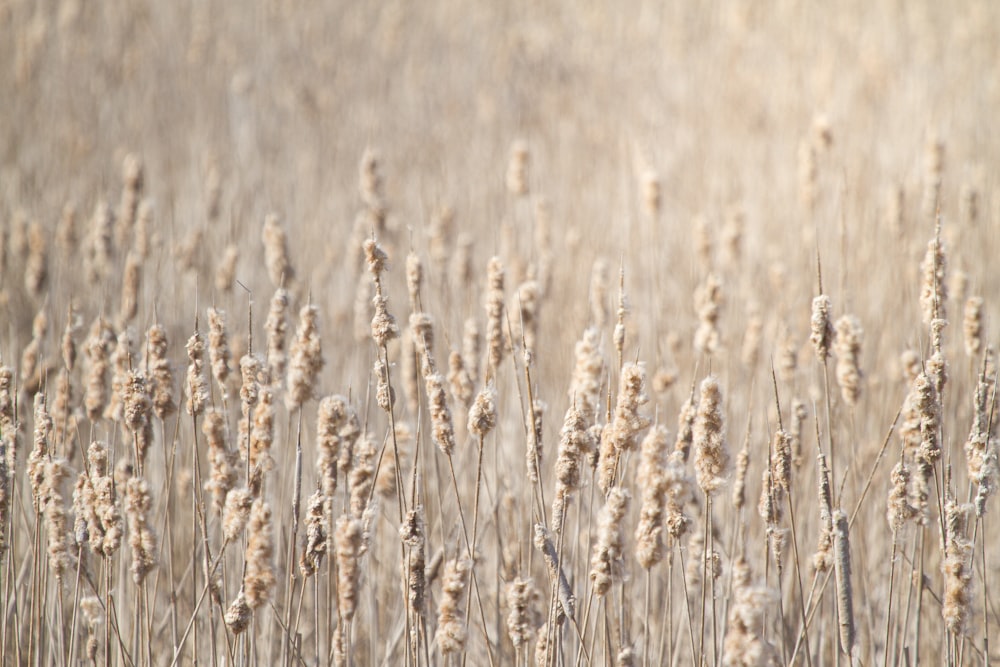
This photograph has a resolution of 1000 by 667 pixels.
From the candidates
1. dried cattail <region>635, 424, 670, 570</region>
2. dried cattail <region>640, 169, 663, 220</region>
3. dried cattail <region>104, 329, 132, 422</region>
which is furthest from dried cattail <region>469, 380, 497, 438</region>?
dried cattail <region>640, 169, 663, 220</region>

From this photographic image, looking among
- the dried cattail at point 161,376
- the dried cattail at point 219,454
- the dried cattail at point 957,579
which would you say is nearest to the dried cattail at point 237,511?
the dried cattail at point 219,454

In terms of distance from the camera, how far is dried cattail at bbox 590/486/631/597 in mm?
1152

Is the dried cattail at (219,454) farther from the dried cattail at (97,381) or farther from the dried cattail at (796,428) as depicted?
the dried cattail at (796,428)

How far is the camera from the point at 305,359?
143 centimetres

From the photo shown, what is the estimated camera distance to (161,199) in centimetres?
473

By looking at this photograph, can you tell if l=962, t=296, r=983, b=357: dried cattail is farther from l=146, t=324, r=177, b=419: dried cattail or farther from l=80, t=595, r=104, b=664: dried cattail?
l=80, t=595, r=104, b=664: dried cattail

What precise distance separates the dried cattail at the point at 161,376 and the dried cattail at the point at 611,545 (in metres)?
0.81

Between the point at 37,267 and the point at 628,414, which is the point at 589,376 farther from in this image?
the point at 37,267

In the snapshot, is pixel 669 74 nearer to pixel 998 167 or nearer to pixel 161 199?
pixel 998 167

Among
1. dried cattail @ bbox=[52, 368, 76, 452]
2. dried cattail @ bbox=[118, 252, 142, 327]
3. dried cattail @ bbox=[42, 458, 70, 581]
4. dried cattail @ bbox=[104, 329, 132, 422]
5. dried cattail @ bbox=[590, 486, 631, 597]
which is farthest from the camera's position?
dried cattail @ bbox=[118, 252, 142, 327]

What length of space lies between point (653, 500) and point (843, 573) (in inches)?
11.4

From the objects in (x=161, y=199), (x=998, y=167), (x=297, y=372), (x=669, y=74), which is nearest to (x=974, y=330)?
(x=297, y=372)

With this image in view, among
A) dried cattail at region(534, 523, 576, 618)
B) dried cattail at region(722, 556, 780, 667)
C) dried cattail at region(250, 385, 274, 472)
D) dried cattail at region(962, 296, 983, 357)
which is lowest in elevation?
dried cattail at region(722, 556, 780, 667)

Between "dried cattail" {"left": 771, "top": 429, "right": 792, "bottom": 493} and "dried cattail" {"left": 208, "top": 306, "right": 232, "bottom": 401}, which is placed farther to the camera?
"dried cattail" {"left": 208, "top": 306, "right": 232, "bottom": 401}
